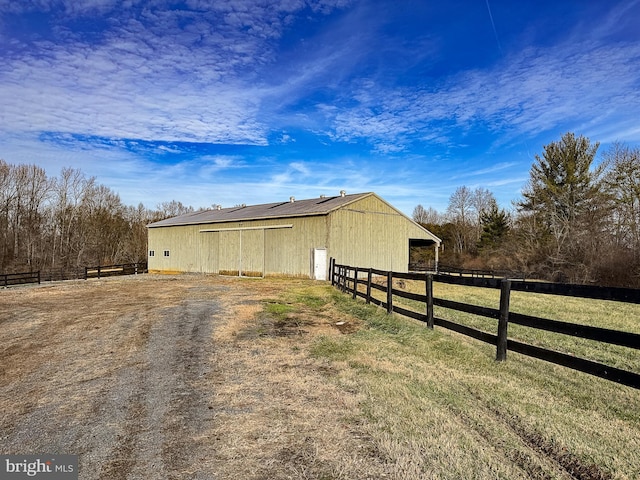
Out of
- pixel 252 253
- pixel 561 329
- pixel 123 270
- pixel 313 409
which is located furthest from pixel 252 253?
pixel 561 329

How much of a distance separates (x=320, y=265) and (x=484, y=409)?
1858cm

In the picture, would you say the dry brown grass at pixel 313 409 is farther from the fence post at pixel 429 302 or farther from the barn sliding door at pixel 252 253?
the barn sliding door at pixel 252 253

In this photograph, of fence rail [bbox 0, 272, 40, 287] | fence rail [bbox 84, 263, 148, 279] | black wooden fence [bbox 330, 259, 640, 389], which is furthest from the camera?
fence rail [bbox 84, 263, 148, 279]

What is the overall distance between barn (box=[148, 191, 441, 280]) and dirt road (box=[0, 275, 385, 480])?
14985 millimetres

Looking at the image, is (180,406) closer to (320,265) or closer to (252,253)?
(320,265)

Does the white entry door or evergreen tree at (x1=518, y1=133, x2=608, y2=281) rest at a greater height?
evergreen tree at (x1=518, y1=133, x2=608, y2=281)

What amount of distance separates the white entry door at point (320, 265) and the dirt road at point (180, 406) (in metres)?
Result: 14.5

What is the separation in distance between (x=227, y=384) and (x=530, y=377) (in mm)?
3848

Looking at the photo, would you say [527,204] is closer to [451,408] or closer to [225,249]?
[225,249]

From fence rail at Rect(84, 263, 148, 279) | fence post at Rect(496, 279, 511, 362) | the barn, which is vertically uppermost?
the barn

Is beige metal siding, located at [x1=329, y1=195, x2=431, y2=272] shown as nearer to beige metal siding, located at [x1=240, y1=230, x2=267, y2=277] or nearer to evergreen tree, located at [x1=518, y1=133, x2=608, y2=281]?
beige metal siding, located at [x1=240, y1=230, x2=267, y2=277]

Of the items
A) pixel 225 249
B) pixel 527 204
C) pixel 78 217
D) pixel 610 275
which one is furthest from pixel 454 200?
pixel 78 217

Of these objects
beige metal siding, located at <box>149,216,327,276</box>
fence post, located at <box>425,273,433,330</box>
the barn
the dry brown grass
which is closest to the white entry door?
the barn

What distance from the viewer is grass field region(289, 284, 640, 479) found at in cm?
298
